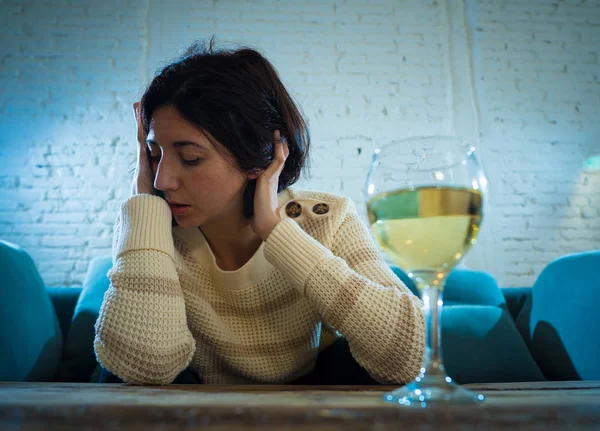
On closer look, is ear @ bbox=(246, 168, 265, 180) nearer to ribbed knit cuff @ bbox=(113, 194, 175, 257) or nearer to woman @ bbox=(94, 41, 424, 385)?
woman @ bbox=(94, 41, 424, 385)

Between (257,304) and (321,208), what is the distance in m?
0.26

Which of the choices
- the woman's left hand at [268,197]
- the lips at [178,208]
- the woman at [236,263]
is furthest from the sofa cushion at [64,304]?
the woman's left hand at [268,197]

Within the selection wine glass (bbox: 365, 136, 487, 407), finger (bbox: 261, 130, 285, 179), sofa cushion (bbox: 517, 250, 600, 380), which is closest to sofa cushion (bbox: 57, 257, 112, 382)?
finger (bbox: 261, 130, 285, 179)

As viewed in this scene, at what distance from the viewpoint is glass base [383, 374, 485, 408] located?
15.1 inches

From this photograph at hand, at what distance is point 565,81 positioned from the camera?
13.3 ft

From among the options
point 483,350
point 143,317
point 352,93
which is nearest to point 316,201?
point 143,317

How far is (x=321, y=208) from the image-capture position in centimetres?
119

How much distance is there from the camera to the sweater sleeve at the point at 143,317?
2.88ft

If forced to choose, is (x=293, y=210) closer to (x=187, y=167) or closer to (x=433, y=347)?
(x=187, y=167)

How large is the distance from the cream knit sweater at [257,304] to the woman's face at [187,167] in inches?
2.2

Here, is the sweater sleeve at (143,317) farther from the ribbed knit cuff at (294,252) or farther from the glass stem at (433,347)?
the glass stem at (433,347)

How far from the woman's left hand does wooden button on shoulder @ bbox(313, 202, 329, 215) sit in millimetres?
104

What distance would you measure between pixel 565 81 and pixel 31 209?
160 inches

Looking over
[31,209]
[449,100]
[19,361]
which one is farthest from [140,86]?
[19,361]
